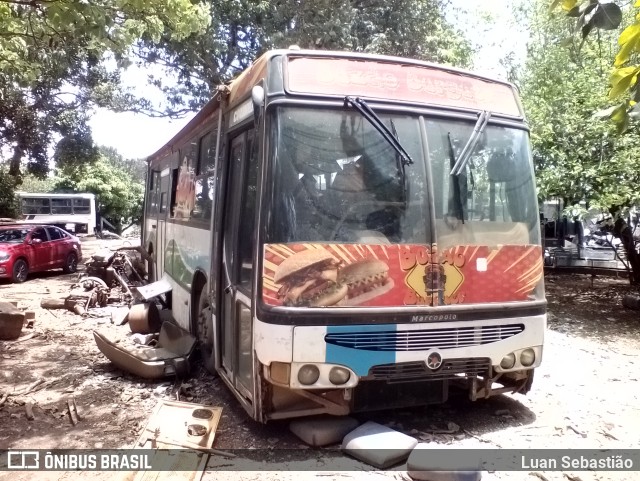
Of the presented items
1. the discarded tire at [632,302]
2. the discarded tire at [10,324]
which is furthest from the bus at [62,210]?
the discarded tire at [632,302]

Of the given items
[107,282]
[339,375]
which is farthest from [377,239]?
[107,282]

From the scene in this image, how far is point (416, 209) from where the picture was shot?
4438mm

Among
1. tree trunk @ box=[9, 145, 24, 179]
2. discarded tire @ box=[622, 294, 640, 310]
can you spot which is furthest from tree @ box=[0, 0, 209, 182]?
discarded tire @ box=[622, 294, 640, 310]

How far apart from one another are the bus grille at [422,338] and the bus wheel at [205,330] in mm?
2349

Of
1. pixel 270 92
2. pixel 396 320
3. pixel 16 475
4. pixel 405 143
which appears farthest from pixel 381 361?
pixel 16 475

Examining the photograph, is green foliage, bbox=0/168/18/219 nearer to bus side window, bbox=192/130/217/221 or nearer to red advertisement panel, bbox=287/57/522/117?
bus side window, bbox=192/130/217/221

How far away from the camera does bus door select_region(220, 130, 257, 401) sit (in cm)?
468

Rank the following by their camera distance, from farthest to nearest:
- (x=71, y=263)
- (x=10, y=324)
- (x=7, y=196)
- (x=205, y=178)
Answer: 1. (x=7, y=196)
2. (x=71, y=263)
3. (x=10, y=324)
4. (x=205, y=178)

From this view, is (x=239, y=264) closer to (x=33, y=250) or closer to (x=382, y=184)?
(x=382, y=184)

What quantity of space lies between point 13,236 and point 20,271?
1.13 metres

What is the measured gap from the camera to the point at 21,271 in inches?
617

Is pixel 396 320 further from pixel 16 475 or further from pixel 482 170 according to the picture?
pixel 16 475

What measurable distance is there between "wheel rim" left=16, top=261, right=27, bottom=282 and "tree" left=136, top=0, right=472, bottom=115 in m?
6.63

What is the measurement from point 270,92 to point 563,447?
375 cm
